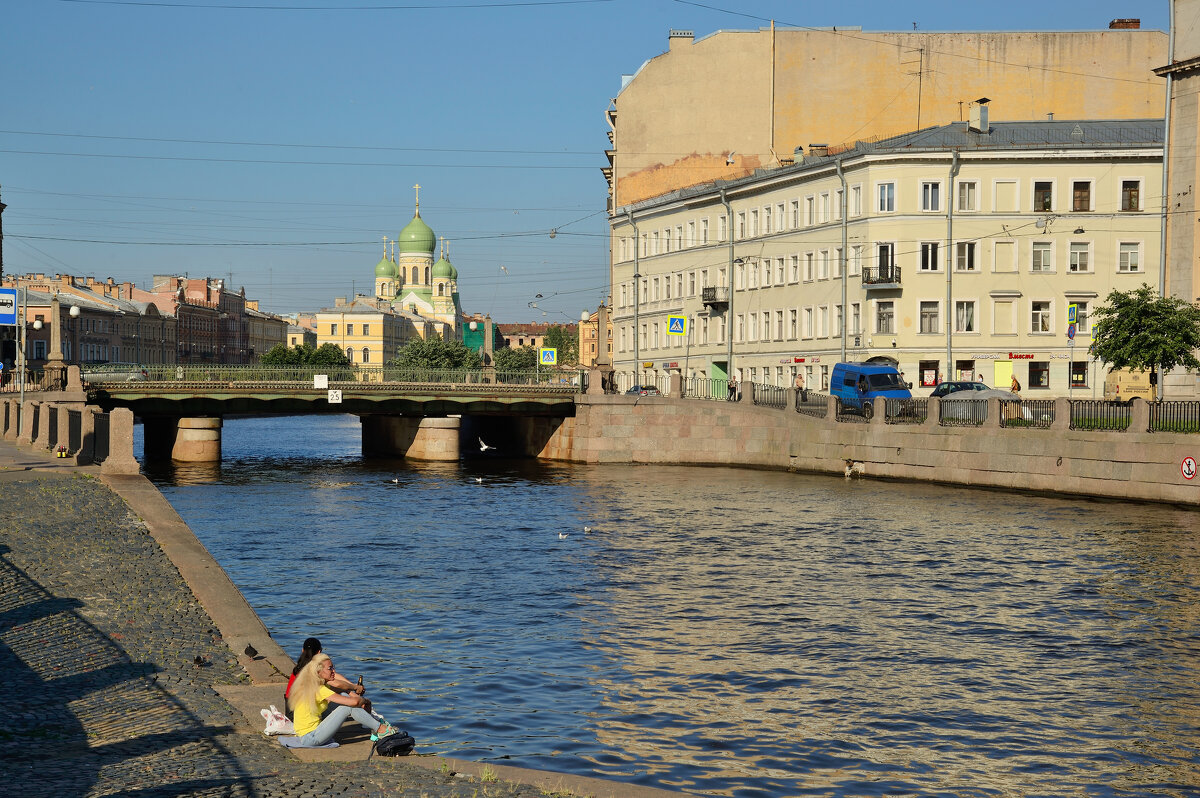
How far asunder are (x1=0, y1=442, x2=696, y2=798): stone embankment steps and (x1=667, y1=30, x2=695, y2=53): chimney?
60.5 m

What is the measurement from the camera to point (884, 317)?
6225cm

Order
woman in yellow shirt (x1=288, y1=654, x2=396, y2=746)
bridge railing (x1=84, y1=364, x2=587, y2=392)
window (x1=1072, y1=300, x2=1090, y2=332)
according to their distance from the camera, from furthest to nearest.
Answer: window (x1=1072, y1=300, x2=1090, y2=332), bridge railing (x1=84, y1=364, x2=587, y2=392), woman in yellow shirt (x1=288, y1=654, x2=396, y2=746)

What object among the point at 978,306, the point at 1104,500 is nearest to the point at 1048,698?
the point at 1104,500

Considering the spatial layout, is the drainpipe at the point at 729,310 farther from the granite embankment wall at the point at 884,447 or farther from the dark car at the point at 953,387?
the dark car at the point at 953,387

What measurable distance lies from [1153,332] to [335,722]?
3616cm

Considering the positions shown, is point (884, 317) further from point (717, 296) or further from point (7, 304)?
point (7, 304)

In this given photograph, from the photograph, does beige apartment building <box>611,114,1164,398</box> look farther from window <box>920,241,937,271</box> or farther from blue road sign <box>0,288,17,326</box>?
blue road sign <box>0,288,17,326</box>

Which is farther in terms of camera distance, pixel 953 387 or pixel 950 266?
pixel 950 266

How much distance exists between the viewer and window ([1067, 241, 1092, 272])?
6156 cm

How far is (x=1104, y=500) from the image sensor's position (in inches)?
1526

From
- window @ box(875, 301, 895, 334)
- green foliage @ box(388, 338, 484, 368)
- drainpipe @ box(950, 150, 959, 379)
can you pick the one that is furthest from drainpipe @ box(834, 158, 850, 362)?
green foliage @ box(388, 338, 484, 368)

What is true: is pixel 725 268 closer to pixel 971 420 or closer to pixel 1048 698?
pixel 971 420

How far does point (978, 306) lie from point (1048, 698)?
4674cm

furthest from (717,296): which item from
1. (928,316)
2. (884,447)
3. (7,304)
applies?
(7,304)
